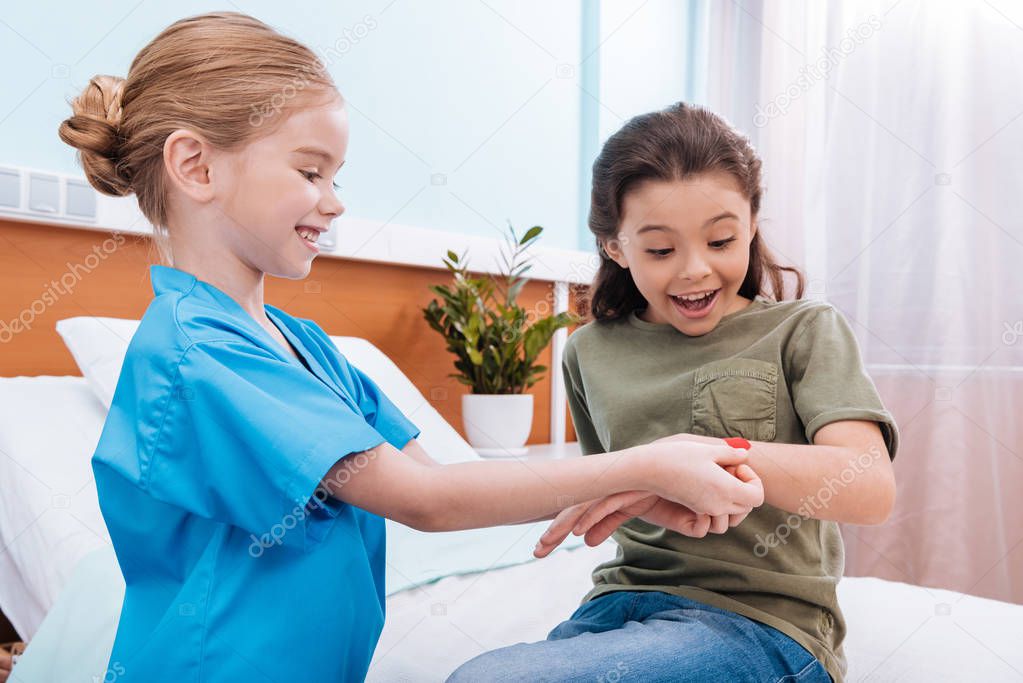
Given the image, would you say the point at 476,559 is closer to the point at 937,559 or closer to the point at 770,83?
the point at 937,559

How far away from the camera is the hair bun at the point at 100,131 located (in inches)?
36.0

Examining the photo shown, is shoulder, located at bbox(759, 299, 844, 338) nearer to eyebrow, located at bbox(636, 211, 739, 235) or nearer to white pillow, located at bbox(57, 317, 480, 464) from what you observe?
eyebrow, located at bbox(636, 211, 739, 235)

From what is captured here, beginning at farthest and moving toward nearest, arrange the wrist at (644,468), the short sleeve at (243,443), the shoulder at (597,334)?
the shoulder at (597,334), the wrist at (644,468), the short sleeve at (243,443)

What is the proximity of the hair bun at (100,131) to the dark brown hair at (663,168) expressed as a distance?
1.94ft

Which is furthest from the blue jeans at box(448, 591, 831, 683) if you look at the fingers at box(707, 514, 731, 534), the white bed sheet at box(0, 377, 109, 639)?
the white bed sheet at box(0, 377, 109, 639)

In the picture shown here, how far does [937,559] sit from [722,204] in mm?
1682

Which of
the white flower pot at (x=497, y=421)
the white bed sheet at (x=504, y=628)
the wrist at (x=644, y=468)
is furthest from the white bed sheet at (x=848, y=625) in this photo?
the white flower pot at (x=497, y=421)

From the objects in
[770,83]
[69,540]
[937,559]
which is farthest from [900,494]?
[69,540]

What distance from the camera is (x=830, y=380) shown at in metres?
0.98

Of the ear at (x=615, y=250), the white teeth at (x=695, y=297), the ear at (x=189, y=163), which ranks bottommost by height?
Answer: the white teeth at (x=695, y=297)

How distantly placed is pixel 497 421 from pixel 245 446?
1498 mm

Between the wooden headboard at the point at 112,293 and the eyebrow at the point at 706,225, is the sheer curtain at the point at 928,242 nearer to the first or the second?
the wooden headboard at the point at 112,293

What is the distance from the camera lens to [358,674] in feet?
2.90

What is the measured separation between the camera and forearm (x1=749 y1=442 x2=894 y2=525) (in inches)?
36.1
